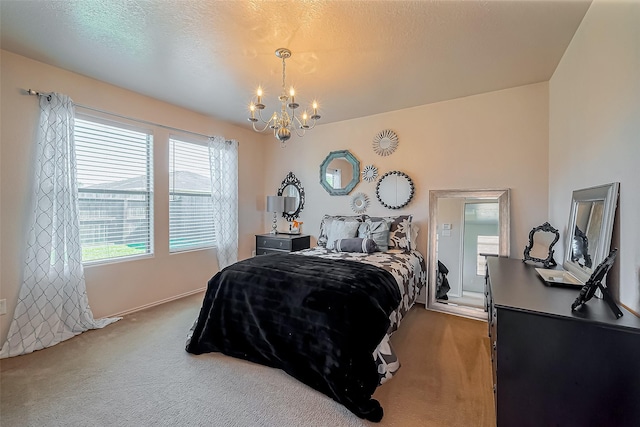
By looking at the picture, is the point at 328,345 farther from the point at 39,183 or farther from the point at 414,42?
the point at 39,183

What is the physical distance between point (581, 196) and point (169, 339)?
3510mm

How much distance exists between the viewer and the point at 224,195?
410 cm

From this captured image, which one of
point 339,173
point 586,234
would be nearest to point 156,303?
point 339,173

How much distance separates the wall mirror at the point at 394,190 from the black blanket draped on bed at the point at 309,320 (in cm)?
152

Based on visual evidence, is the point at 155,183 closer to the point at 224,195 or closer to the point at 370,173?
the point at 224,195

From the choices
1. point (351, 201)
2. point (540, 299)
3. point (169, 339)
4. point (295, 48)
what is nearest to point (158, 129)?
point (295, 48)

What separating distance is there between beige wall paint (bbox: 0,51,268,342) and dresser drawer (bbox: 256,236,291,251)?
1.37 feet

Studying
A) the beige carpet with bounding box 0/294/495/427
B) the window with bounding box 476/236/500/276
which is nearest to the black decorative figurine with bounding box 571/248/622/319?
the beige carpet with bounding box 0/294/495/427

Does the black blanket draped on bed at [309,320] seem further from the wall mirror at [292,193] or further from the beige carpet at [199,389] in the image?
the wall mirror at [292,193]

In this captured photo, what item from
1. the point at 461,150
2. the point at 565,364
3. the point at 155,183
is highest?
the point at 461,150

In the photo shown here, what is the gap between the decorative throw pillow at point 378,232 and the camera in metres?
3.26

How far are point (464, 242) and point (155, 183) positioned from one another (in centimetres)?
384

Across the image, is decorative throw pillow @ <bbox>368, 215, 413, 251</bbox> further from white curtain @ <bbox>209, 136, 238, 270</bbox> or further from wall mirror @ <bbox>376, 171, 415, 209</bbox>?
white curtain @ <bbox>209, 136, 238, 270</bbox>

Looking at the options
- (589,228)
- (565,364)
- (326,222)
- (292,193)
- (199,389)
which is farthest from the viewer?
(292,193)
